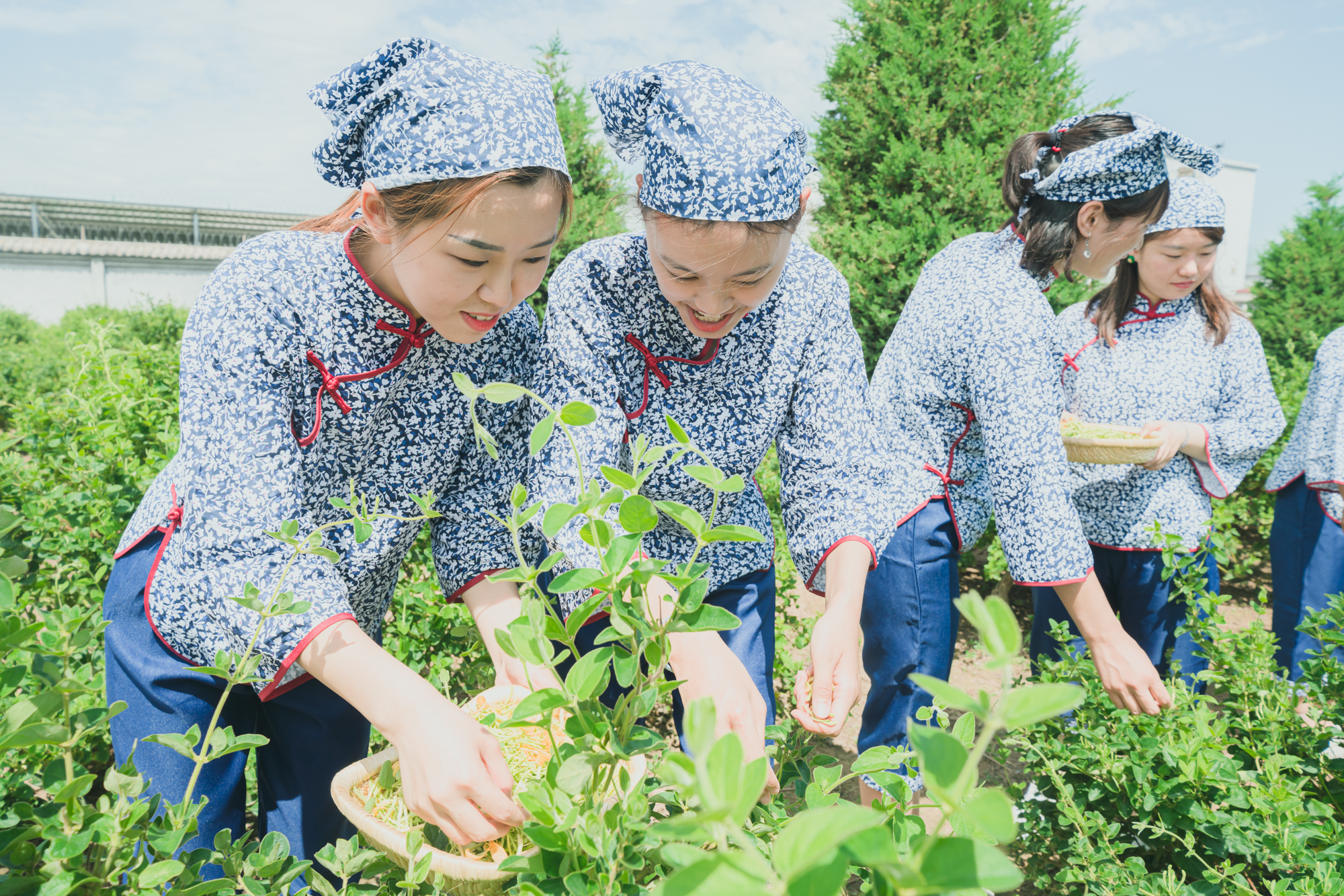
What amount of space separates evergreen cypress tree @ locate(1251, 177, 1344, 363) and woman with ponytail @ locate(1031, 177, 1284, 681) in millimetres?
8673

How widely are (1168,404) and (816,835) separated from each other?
9.73 feet

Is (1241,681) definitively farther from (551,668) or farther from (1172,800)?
(551,668)

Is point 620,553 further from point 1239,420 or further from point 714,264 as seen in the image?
point 1239,420

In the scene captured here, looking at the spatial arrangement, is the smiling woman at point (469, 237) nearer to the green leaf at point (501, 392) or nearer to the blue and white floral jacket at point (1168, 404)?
the green leaf at point (501, 392)

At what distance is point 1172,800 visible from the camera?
1.56m

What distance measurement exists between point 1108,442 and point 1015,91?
458cm

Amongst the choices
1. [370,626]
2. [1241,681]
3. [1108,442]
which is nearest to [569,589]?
[370,626]

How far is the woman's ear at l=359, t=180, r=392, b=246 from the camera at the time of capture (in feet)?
4.17

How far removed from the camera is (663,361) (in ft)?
5.35

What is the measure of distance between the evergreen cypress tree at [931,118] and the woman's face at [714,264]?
15.3 ft

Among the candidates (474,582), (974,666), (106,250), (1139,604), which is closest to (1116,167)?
(1139,604)

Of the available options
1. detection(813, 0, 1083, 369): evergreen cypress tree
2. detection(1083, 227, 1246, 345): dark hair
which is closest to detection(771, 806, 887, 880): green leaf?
detection(1083, 227, 1246, 345): dark hair

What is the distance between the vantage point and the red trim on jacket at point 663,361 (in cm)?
162

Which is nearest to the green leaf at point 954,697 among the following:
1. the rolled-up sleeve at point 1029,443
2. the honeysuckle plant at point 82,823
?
the honeysuckle plant at point 82,823
